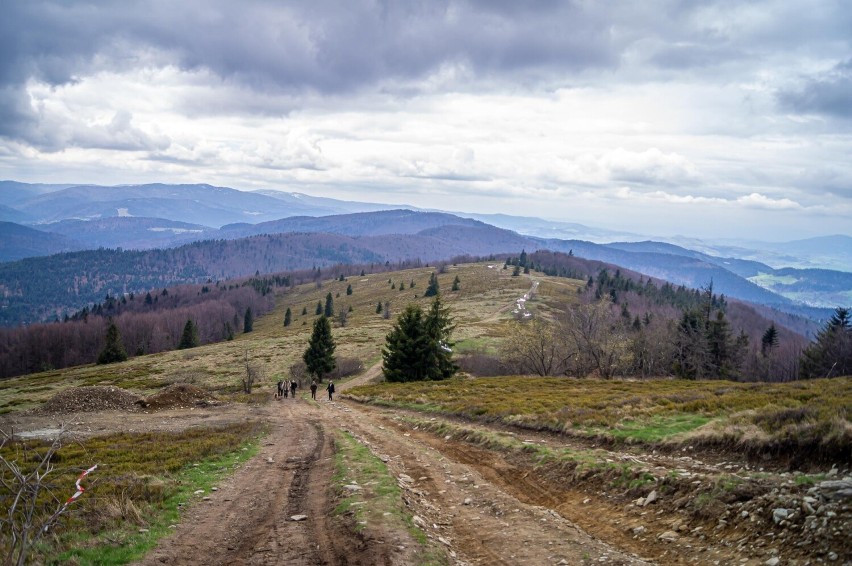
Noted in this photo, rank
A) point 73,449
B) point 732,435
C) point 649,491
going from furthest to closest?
1. point 73,449
2. point 732,435
3. point 649,491

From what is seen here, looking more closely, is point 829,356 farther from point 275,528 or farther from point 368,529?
point 275,528

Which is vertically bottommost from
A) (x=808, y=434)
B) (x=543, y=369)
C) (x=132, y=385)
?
(x=132, y=385)

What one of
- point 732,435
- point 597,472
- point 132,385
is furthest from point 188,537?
point 132,385

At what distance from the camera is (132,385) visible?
218ft

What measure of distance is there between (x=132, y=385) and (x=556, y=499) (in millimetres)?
68792

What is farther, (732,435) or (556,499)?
(732,435)

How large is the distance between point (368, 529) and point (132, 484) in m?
8.13

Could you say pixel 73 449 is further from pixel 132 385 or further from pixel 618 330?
pixel 618 330

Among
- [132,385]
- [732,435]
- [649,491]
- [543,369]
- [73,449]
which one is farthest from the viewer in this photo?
[132,385]

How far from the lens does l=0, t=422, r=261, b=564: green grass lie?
9727 millimetres

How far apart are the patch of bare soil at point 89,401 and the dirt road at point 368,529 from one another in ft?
79.4

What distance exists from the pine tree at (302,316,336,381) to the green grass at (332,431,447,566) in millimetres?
46982

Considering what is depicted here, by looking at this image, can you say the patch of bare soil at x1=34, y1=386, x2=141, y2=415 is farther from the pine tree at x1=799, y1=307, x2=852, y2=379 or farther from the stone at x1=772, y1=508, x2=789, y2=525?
the pine tree at x1=799, y1=307, x2=852, y2=379

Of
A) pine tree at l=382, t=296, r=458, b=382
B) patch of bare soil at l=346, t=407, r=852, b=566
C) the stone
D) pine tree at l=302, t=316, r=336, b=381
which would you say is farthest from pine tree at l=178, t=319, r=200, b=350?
the stone
